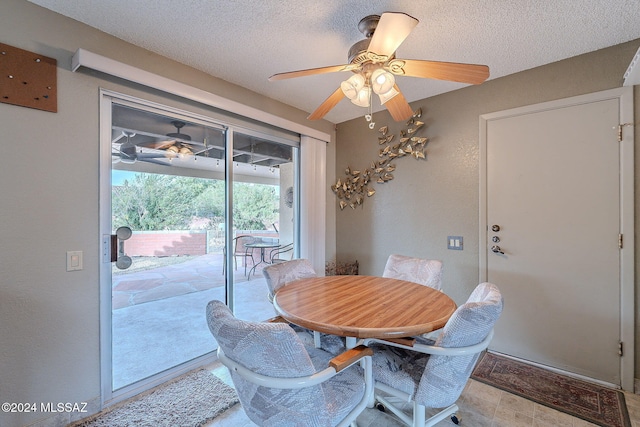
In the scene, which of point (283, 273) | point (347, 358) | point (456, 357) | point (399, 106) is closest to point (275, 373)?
point (347, 358)

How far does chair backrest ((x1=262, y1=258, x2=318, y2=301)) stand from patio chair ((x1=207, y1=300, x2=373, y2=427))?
0.88 metres

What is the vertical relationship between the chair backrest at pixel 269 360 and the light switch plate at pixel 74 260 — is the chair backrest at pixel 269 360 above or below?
below

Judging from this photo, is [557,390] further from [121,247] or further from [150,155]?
[150,155]

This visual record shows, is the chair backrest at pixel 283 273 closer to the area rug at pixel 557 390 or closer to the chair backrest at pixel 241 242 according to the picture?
the chair backrest at pixel 241 242

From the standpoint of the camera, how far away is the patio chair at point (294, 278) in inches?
66.0

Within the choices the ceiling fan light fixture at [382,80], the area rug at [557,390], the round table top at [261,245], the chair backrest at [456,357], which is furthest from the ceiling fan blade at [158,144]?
the area rug at [557,390]

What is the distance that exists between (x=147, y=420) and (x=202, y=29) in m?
2.49

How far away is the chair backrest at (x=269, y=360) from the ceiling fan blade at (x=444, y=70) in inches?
56.8

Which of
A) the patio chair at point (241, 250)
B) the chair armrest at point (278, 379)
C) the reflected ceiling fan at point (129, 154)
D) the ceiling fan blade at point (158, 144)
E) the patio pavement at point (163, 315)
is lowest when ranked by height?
the patio pavement at point (163, 315)

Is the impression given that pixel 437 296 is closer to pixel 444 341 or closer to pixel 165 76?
pixel 444 341

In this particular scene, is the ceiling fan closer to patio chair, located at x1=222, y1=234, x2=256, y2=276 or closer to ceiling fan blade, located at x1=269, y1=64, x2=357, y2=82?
ceiling fan blade, located at x1=269, y1=64, x2=357, y2=82

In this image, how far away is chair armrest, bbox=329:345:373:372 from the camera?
1062 mm

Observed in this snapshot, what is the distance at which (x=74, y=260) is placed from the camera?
1.64 meters

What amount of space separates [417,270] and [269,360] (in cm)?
161
